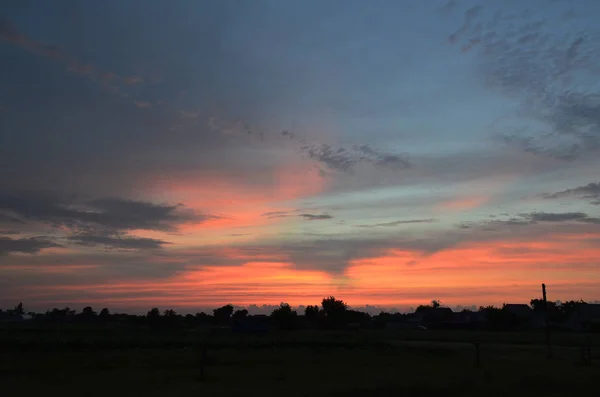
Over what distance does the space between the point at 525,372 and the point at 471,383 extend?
633 centimetres

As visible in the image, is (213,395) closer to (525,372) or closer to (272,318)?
(525,372)

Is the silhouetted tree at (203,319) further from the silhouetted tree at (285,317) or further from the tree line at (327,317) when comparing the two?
the silhouetted tree at (285,317)

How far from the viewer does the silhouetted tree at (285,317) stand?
117 m

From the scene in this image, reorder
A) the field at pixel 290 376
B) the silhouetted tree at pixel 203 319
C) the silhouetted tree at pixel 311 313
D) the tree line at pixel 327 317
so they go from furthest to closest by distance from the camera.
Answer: the silhouetted tree at pixel 203 319
the silhouetted tree at pixel 311 313
the tree line at pixel 327 317
the field at pixel 290 376

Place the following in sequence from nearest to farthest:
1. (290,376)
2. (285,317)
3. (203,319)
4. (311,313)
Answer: (290,376) → (285,317) → (311,313) → (203,319)

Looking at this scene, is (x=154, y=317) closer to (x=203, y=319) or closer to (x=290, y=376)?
(x=203, y=319)

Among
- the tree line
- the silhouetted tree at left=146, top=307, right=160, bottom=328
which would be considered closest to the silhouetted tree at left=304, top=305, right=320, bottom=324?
the tree line

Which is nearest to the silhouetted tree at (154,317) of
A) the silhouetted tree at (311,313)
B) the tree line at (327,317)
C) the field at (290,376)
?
the tree line at (327,317)

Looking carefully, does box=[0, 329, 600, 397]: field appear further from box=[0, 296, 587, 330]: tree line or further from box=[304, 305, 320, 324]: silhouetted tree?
box=[304, 305, 320, 324]: silhouetted tree

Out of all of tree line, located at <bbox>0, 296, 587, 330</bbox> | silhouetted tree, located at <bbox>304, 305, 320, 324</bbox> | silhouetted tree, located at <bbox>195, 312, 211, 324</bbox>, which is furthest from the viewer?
silhouetted tree, located at <bbox>195, 312, 211, 324</bbox>

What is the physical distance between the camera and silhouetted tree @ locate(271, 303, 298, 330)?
117319 mm

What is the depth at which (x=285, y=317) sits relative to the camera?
118 metres

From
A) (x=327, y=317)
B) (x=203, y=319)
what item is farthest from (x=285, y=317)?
(x=203, y=319)

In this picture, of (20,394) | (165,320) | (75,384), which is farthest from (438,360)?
(165,320)
